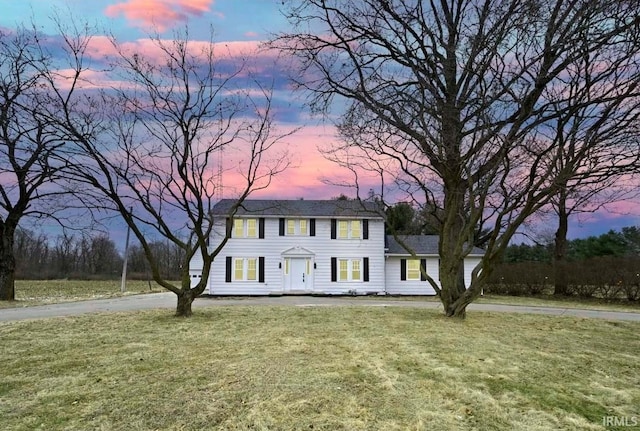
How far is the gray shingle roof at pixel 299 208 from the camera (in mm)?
25828

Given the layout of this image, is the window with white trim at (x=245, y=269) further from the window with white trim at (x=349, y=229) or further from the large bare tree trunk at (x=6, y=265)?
the large bare tree trunk at (x=6, y=265)

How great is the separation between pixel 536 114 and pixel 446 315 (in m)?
5.33

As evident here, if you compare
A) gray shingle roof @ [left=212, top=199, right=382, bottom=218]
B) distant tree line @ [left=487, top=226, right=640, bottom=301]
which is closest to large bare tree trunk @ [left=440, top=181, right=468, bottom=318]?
distant tree line @ [left=487, top=226, right=640, bottom=301]

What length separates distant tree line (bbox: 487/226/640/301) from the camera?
21.0 meters

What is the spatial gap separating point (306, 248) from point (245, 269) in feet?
11.3

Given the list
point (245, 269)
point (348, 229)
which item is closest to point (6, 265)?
point (245, 269)

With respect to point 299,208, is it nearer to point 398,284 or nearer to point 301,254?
point 301,254

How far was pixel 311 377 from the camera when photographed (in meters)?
5.70

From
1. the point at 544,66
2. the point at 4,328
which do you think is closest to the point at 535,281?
the point at 544,66

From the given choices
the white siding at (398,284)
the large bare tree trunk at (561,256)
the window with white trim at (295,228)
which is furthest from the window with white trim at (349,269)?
the large bare tree trunk at (561,256)

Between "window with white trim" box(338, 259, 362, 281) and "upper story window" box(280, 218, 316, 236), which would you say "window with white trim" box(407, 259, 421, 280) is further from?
"upper story window" box(280, 218, 316, 236)

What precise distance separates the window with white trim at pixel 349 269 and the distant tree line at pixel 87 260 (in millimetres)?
24141

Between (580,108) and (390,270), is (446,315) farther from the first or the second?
(390,270)

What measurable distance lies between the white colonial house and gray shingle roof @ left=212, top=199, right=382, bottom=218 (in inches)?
2.2
